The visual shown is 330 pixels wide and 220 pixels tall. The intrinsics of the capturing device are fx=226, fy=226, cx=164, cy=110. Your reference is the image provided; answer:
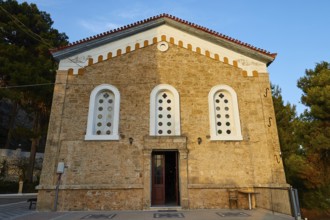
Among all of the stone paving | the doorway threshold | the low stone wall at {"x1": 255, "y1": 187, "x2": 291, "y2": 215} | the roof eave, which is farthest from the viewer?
the roof eave

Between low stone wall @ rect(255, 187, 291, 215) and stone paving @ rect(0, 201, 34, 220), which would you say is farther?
stone paving @ rect(0, 201, 34, 220)

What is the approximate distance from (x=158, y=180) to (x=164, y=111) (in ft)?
10.7

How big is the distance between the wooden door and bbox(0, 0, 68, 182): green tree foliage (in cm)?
1093

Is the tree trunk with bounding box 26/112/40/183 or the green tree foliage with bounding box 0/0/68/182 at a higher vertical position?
the green tree foliage with bounding box 0/0/68/182

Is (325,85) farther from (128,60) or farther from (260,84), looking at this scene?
(128,60)

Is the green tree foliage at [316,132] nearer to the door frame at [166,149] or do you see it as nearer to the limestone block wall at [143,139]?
the limestone block wall at [143,139]

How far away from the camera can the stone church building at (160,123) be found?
9688 millimetres

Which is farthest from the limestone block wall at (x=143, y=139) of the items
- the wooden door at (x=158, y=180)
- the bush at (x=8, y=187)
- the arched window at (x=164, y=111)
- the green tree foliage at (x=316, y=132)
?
the bush at (x=8, y=187)

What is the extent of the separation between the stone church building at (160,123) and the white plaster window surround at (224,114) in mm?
49

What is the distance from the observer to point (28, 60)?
20141mm

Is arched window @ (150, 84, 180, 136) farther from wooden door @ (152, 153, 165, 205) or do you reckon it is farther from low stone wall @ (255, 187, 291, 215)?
low stone wall @ (255, 187, 291, 215)

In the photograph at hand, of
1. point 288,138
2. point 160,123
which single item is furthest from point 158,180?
point 288,138

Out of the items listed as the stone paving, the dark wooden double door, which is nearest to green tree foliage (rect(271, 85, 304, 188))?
the dark wooden double door

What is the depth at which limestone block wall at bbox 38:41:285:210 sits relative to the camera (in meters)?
9.65
